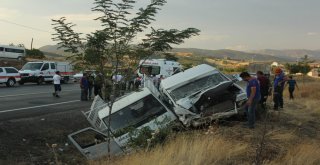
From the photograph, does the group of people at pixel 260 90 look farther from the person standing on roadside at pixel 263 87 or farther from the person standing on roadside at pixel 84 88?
the person standing on roadside at pixel 84 88

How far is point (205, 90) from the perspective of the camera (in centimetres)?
1277

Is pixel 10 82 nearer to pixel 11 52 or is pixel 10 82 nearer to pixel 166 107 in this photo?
pixel 166 107

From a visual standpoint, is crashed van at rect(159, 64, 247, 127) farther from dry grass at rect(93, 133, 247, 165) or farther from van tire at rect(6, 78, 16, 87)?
van tire at rect(6, 78, 16, 87)

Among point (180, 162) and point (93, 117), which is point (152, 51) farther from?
point (93, 117)

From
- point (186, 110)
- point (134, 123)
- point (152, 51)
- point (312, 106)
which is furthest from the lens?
point (312, 106)

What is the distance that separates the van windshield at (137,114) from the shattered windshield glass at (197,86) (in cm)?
138

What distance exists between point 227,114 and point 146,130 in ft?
10.7

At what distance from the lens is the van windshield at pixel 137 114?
36.0 ft

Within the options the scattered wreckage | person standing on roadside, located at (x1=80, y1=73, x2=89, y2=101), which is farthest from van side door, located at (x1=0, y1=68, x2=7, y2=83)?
the scattered wreckage

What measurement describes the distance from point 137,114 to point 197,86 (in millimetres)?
→ 2765

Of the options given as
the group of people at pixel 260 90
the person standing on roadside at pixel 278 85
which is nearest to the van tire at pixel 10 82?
the group of people at pixel 260 90

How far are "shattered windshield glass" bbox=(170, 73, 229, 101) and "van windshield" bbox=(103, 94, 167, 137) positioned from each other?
4.52 feet

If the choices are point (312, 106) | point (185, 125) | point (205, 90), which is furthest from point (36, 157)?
Result: point (312, 106)

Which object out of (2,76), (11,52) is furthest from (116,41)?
(11,52)
